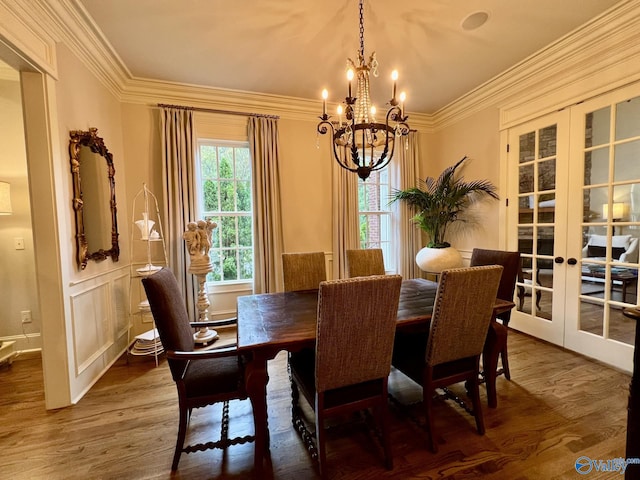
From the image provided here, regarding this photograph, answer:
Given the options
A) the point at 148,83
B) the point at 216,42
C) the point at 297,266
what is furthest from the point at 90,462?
the point at 148,83

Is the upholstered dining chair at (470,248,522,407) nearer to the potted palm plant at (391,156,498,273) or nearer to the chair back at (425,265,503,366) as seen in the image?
the chair back at (425,265,503,366)

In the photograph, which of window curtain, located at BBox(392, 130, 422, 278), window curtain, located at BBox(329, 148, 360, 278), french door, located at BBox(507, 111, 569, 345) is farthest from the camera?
window curtain, located at BBox(392, 130, 422, 278)

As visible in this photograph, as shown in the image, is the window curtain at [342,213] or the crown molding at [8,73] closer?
the crown molding at [8,73]

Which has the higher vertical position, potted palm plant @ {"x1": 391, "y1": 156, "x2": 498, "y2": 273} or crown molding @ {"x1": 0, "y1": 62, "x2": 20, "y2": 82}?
crown molding @ {"x1": 0, "y1": 62, "x2": 20, "y2": 82}

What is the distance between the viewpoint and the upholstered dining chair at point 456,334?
153 centimetres

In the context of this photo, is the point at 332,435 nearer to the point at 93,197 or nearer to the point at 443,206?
the point at 93,197

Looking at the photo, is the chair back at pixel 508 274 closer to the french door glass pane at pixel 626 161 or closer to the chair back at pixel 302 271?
the french door glass pane at pixel 626 161

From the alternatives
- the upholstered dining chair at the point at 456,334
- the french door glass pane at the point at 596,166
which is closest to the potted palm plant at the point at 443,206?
the french door glass pane at the point at 596,166

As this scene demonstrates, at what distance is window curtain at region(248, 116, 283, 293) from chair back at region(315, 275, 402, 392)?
2.29 metres

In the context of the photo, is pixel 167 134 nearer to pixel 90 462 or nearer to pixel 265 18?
pixel 265 18

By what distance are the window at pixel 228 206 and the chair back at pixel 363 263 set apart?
5.08 ft

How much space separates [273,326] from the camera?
1647 millimetres

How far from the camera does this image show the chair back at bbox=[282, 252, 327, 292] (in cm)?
258
